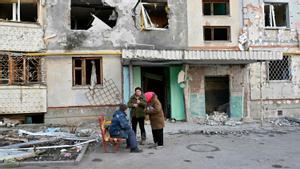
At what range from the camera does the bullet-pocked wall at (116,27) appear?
1470 cm

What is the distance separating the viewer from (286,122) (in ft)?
49.0

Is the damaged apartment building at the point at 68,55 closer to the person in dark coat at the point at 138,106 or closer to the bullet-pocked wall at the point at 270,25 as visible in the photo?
the bullet-pocked wall at the point at 270,25

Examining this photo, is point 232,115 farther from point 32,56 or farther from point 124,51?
point 32,56

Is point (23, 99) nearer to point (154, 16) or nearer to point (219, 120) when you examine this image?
point (154, 16)

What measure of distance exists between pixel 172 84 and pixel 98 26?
478cm

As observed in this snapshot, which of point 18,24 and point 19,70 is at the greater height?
point 18,24

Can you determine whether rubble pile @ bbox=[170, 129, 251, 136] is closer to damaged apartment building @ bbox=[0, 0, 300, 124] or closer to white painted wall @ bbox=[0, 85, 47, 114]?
damaged apartment building @ bbox=[0, 0, 300, 124]

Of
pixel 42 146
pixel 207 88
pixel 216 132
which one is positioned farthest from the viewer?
pixel 207 88

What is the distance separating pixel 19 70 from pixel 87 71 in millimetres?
3155

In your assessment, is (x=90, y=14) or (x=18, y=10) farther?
(x=90, y=14)

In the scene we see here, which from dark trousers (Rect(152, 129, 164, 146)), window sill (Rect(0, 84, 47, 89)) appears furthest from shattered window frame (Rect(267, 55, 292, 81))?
window sill (Rect(0, 84, 47, 89))

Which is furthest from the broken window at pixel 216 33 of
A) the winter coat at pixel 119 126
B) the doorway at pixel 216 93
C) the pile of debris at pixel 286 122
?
the winter coat at pixel 119 126

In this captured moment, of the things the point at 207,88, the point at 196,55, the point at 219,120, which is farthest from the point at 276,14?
the point at 219,120

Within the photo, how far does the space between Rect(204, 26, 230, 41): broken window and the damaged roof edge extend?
9.76 ft
